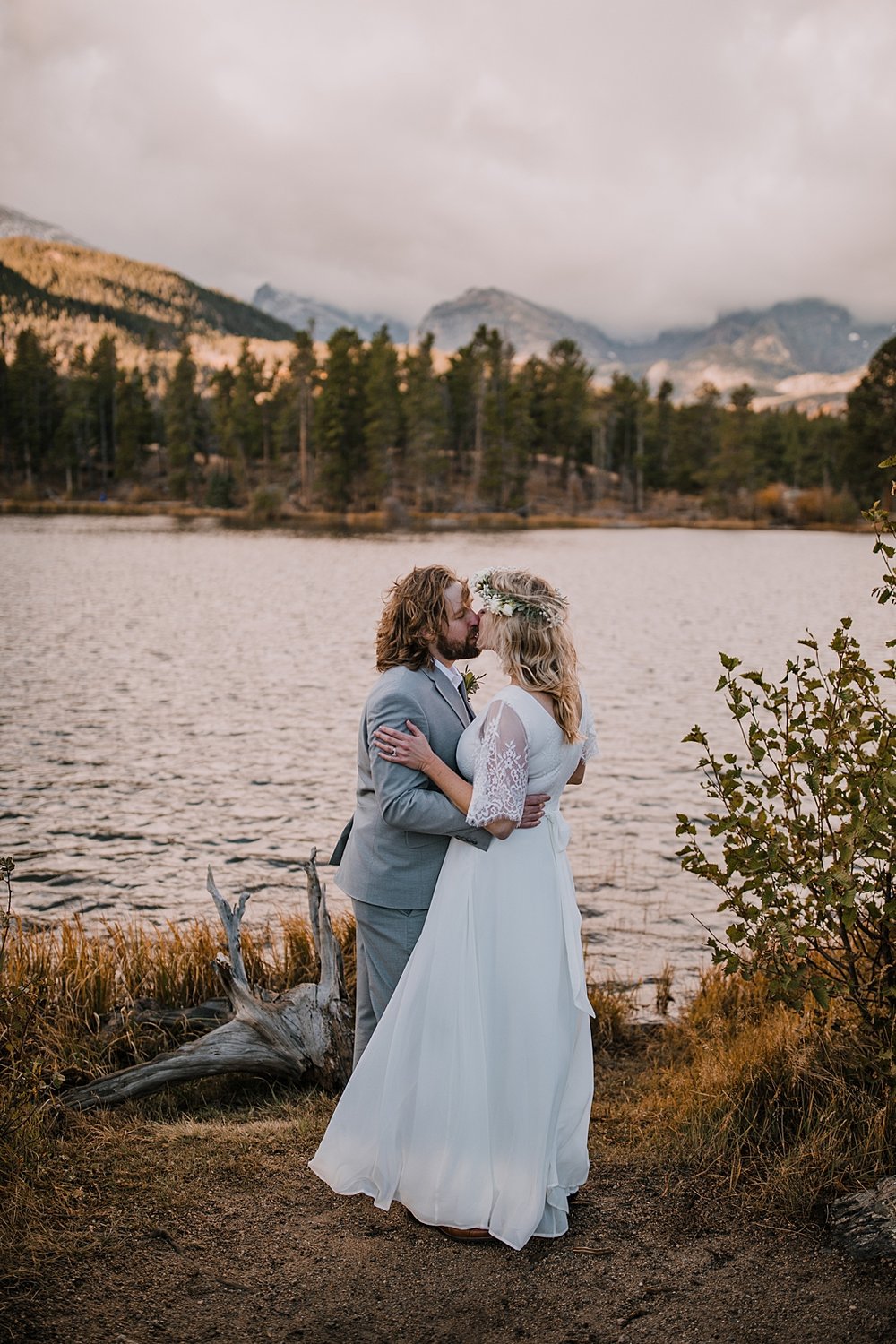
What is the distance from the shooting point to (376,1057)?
171 inches

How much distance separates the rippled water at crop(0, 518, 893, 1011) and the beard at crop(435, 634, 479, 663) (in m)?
5.17

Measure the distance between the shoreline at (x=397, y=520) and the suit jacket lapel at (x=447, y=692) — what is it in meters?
75.7

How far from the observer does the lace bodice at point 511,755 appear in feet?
13.0

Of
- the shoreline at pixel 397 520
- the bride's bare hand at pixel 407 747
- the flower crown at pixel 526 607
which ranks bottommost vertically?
the bride's bare hand at pixel 407 747

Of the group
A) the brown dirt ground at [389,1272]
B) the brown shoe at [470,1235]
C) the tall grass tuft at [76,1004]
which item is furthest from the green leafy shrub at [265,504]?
the brown shoe at [470,1235]

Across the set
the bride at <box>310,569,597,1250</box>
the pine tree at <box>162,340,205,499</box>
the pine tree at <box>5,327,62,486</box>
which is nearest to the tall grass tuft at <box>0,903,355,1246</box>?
the bride at <box>310,569,597,1250</box>

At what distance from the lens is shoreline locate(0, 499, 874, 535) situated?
8550cm

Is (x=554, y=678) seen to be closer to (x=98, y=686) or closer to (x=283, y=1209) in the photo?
(x=283, y=1209)

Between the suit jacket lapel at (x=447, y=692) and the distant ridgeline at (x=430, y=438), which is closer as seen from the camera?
the suit jacket lapel at (x=447, y=692)

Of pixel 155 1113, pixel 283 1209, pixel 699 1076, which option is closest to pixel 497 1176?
pixel 283 1209

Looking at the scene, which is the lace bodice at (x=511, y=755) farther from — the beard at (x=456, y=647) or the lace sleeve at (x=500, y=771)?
the beard at (x=456, y=647)

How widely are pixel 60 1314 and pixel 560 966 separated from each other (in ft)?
7.08

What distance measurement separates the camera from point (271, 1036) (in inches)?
232

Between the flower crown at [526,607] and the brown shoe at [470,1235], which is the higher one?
the flower crown at [526,607]
